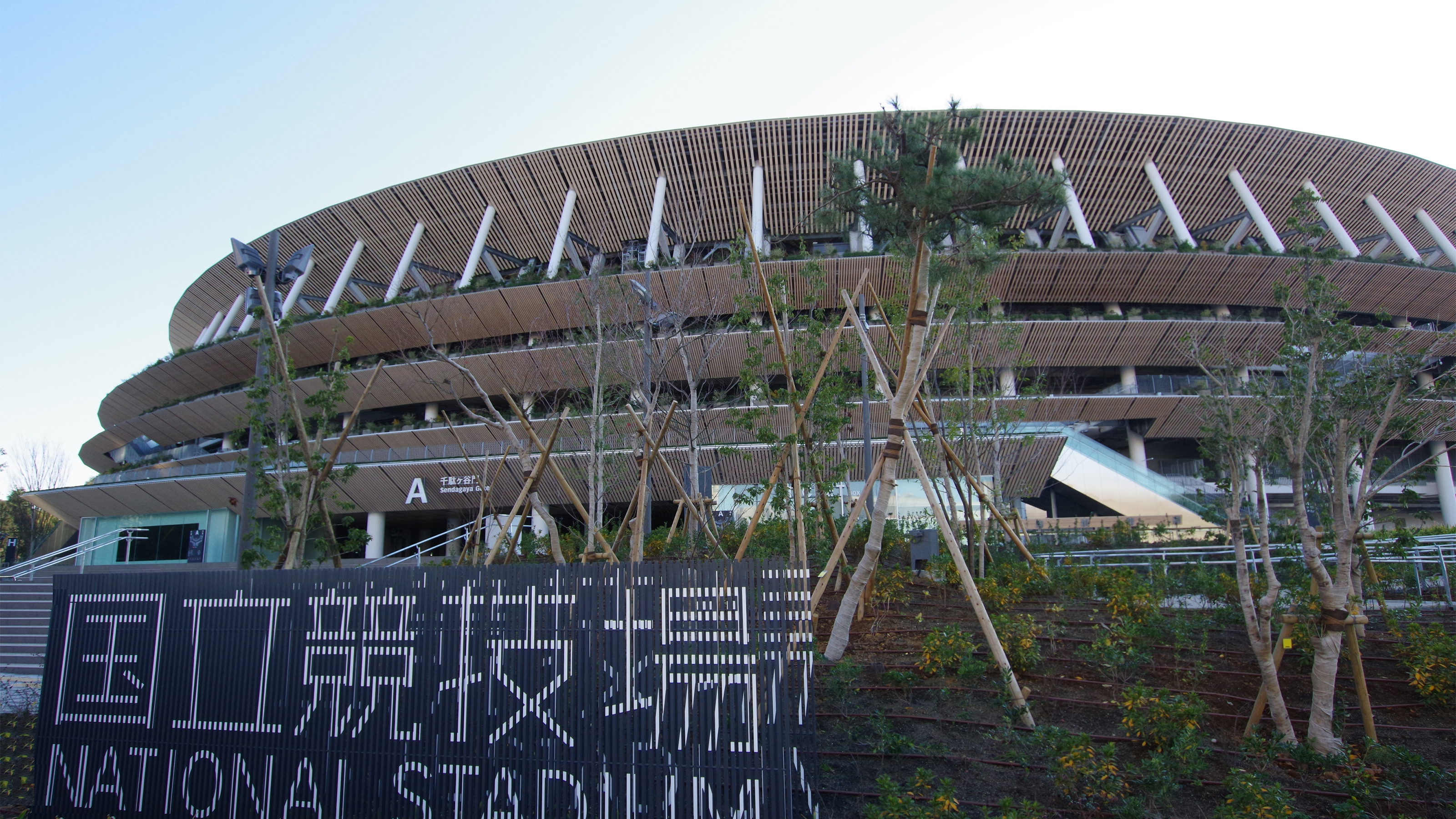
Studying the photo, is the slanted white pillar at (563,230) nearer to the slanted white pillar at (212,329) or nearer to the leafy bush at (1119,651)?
the slanted white pillar at (212,329)

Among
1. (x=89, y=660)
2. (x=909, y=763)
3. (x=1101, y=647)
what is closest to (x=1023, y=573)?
(x=1101, y=647)

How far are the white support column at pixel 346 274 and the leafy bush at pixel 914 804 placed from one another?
118 ft

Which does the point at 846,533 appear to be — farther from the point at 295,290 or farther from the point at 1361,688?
the point at 295,290

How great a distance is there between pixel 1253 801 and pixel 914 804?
2.18 m

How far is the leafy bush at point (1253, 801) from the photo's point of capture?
495cm

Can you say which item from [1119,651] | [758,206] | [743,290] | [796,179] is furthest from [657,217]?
[1119,651]

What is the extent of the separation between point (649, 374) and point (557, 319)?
61.1 feet

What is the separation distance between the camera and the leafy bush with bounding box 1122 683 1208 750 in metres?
6.38

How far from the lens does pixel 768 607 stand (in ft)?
18.9

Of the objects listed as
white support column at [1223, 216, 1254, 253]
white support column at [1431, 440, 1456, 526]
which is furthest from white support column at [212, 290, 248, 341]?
white support column at [1431, 440, 1456, 526]

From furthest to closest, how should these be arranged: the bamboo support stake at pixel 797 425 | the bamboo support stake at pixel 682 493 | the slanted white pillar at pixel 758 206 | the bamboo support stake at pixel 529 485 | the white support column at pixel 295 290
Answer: the white support column at pixel 295 290 < the slanted white pillar at pixel 758 206 < the bamboo support stake at pixel 529 485 < the bamboo support stake at pixel 682 493 < the bamboo support stake at pixel 797 425

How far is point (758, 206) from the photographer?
1232 inches

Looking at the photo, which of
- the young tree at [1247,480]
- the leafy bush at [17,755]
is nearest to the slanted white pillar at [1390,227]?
the young tree at [1247,480]

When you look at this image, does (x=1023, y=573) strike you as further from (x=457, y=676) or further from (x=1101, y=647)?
(x=457, y=676)
